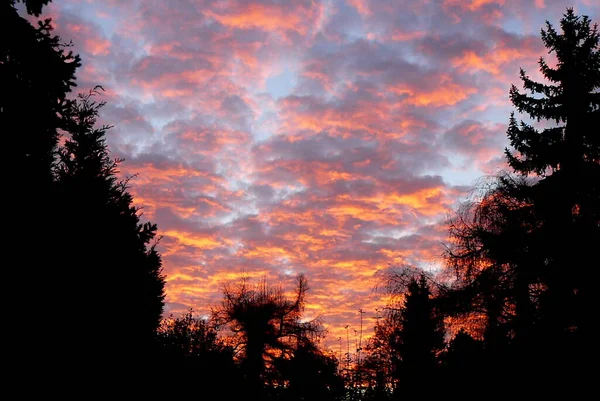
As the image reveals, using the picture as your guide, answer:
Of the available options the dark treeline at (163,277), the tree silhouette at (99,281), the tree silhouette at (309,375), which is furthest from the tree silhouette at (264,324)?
the tree silhouette at (99,281)

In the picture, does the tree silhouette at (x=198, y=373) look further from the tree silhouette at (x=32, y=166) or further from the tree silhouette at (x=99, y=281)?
the tree silhouette at (x=32, y=166)

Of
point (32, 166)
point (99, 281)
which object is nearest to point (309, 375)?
point (99, 281)

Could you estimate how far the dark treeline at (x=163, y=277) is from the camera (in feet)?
29.1

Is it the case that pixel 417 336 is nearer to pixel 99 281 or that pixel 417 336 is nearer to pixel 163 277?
pixel 163 277

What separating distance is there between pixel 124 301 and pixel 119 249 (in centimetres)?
136

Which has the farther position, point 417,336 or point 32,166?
point 417,336

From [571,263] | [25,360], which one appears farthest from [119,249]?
[571,263]

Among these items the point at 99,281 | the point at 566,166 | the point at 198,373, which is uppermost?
the point at 566,166

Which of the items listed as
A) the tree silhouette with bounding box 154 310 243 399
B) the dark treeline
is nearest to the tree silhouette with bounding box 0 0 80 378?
the dark treeline

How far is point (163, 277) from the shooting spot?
2452cm

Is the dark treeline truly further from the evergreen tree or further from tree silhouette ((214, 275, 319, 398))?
tree silhouette ((214, 275, 319, 398))

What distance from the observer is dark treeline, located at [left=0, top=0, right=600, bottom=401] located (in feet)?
29.1

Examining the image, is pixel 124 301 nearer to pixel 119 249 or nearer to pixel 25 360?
pixel 119 249

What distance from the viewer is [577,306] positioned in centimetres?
1502
